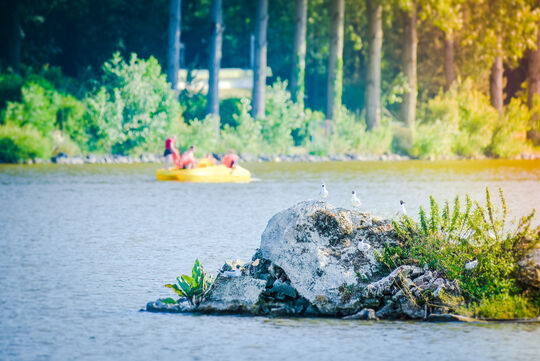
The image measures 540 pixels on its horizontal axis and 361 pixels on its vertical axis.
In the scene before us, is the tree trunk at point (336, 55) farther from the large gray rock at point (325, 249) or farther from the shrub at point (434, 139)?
the large gray rock at point (325, 249)

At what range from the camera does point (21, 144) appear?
140ft

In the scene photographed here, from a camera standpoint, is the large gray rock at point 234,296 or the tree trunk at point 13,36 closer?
the large gray rock at point 234,296

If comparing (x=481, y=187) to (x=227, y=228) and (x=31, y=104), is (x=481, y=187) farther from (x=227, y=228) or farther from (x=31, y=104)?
(x=31, y=104)

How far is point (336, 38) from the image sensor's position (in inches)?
1938

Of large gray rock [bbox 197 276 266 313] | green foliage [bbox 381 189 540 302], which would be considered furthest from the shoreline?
green foliage [bbox 381 189 540 302]

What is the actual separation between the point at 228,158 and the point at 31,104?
44.8 ft

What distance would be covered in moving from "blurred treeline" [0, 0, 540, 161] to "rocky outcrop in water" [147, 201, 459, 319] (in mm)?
32059

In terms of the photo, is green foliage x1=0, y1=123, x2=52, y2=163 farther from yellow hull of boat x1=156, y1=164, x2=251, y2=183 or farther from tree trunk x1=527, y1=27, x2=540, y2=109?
tree trunk x1=527, y1=27, x2=540, y2=109

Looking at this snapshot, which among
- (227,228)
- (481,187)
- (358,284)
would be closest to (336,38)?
(481,187)

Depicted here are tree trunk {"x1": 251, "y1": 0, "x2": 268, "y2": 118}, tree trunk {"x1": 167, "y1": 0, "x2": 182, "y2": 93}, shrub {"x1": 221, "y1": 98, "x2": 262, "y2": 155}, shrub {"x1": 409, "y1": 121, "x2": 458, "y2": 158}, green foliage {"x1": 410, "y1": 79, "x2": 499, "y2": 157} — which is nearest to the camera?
shrub {"x1": 221, "y1": 98, "x2": 262, "y2": 155}

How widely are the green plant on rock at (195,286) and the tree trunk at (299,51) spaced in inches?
1451

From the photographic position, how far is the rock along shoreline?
1126 centimetres

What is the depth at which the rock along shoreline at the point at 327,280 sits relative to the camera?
11.3m

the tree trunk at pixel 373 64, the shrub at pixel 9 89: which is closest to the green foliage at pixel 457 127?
the tree trunk at pixel 373 64
